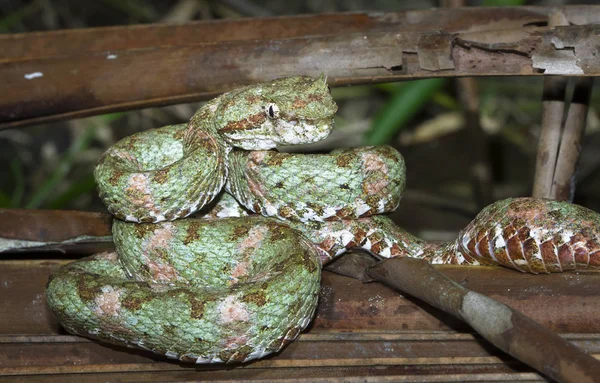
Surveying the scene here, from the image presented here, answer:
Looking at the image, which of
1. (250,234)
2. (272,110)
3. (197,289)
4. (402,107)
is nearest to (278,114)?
(272,110)

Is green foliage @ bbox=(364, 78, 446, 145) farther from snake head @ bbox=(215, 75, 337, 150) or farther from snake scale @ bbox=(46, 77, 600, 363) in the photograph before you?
snake head @ bbox=(215, 75, 337, 150)

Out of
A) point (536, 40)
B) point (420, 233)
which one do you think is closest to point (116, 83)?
point (536, 40)

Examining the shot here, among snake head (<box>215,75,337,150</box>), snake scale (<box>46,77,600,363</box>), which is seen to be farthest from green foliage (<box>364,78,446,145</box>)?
snake head (<box>215,75,337,150</box>)

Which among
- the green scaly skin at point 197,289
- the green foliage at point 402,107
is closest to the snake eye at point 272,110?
the green scaly skin at point 197,289

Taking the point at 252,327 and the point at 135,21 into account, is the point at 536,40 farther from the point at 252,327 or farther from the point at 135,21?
the point at 135,21

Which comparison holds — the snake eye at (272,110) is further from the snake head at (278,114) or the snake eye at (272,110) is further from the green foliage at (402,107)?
the green foliage at (402,107)

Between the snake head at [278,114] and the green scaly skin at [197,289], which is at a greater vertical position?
the snake head at [278,114]

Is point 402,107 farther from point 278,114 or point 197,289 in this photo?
point 197,289
